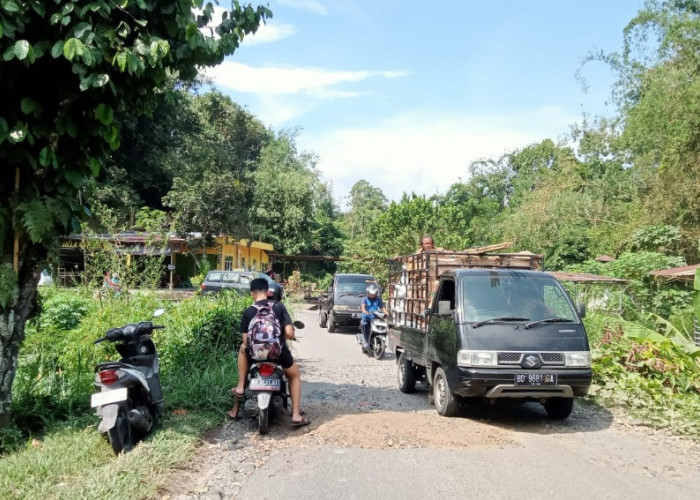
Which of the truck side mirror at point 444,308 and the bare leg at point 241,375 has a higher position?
the truck side mirror at point 444,308

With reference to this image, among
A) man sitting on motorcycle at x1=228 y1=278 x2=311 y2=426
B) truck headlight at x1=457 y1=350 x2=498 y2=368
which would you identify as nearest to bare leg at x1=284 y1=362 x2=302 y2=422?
man sitting on motorcycle at x1=228 y1=278 x2=311 y2=426

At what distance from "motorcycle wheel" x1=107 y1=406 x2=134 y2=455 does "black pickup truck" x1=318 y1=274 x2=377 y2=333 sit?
14800 millimetres

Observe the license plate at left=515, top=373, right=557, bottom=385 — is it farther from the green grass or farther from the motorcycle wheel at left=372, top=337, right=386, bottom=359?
the motorcycle wheel at left=372, top=337, right=386, bottom=359

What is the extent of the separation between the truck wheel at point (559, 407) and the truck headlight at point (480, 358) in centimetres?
127


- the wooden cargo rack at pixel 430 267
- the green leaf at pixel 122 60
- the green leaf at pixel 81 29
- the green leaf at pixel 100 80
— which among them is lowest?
the wooden cargo rack at pixel 430 267

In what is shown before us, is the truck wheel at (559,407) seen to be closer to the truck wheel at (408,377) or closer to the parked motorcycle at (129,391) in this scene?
A: the truck wheel at (408,377)

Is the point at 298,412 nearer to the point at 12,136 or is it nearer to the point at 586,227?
the point at 12,136

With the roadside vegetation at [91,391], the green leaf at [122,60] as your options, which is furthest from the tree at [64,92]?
the roadside vegetation at [91,391]

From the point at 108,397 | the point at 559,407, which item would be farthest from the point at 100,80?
the point at 559,407

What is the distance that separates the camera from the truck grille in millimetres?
7258

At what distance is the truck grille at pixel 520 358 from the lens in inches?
286

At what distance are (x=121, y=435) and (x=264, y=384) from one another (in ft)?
5.14

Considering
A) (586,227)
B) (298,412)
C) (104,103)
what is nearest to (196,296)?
(298,412)

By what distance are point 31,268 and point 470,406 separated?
18.8ft
